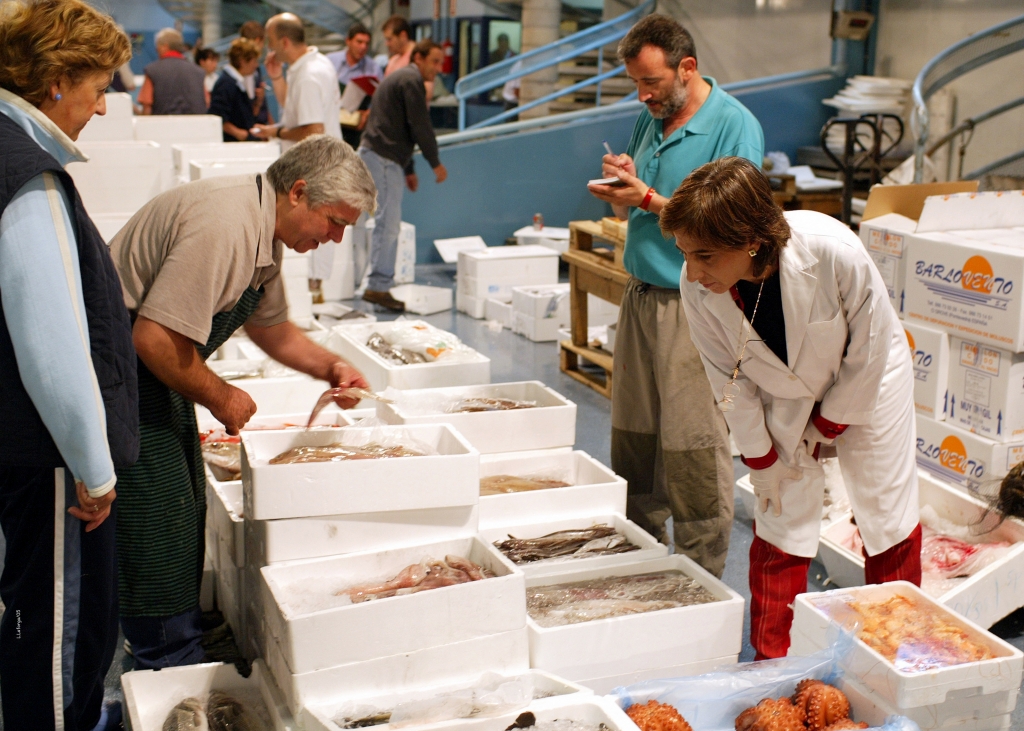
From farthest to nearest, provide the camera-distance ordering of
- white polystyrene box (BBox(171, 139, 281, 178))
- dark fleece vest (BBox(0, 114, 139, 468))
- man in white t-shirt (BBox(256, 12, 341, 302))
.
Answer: man in white t-shirt (BBox(256, 12, 341, 302))
white polystyrene box (BBox(171, 139, 281, 178))
dark fleece vest (BBox(0, 114, 139, 468))

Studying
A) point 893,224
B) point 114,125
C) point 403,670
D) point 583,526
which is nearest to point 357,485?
point 403,670

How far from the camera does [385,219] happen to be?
734 cm

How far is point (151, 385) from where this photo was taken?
2.51m

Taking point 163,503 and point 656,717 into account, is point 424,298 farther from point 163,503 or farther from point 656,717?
point 656,717

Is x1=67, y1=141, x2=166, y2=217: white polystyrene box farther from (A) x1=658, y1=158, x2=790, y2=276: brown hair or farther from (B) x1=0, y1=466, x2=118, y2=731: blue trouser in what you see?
(A) x1=658, y1=158, x2=790, y2=276: brown hair

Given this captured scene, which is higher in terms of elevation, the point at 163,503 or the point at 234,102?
the point at 234,102

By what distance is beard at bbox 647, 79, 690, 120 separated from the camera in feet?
10.3

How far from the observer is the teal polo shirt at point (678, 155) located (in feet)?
10.3

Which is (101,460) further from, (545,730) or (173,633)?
(545,730)

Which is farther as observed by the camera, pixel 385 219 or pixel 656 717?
pixel 385 219

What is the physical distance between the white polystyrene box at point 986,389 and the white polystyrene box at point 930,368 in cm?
3

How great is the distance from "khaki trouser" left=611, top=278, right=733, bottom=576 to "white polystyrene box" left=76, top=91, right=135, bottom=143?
4.02 metres

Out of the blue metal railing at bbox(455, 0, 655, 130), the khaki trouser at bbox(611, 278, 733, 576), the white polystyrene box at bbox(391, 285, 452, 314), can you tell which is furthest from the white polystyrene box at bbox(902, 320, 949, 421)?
the blue metal railing at bbox(455, 0, 655, 130)

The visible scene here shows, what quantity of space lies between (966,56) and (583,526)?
6662 mm
